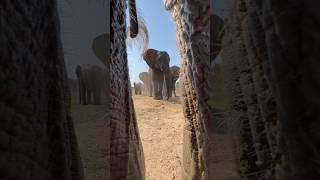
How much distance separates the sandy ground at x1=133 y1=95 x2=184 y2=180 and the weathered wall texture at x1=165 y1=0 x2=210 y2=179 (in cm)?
279

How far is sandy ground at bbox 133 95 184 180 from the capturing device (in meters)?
6.78

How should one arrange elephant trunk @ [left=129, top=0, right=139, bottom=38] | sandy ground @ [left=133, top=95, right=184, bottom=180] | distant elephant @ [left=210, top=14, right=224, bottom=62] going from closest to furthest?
distant elephant @ [left=210, top=14, right=224, bottom=62]
elephant trunk @ [left=129, top=0, right=139, bottom=38]
sandy ground @ [left=133, top=95, right=184, bottom=180]

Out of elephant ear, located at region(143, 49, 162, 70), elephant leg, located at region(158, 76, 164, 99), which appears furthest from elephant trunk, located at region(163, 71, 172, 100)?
elephant ear, located at region(143, 49, 162, 70)

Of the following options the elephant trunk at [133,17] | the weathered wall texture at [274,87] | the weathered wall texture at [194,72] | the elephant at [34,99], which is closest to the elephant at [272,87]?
the weathered wall texture at [274,87]

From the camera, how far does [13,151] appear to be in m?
0.60

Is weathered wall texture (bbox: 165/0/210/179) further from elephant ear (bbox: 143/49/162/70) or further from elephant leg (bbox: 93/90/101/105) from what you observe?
elephant ear (bbox: 143/49/162/70)

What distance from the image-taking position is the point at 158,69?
12070 millimetres

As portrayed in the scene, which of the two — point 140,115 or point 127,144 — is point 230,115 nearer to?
point 127,144

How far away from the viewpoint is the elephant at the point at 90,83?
0.89 m

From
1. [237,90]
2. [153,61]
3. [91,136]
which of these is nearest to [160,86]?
[153,61]

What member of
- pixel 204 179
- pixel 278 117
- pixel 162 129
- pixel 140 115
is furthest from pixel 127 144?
pixel 140 115

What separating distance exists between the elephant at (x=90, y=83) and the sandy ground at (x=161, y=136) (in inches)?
163

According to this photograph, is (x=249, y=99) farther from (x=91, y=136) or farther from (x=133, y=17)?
(x=133, y=17)

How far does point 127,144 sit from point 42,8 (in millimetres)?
1380
